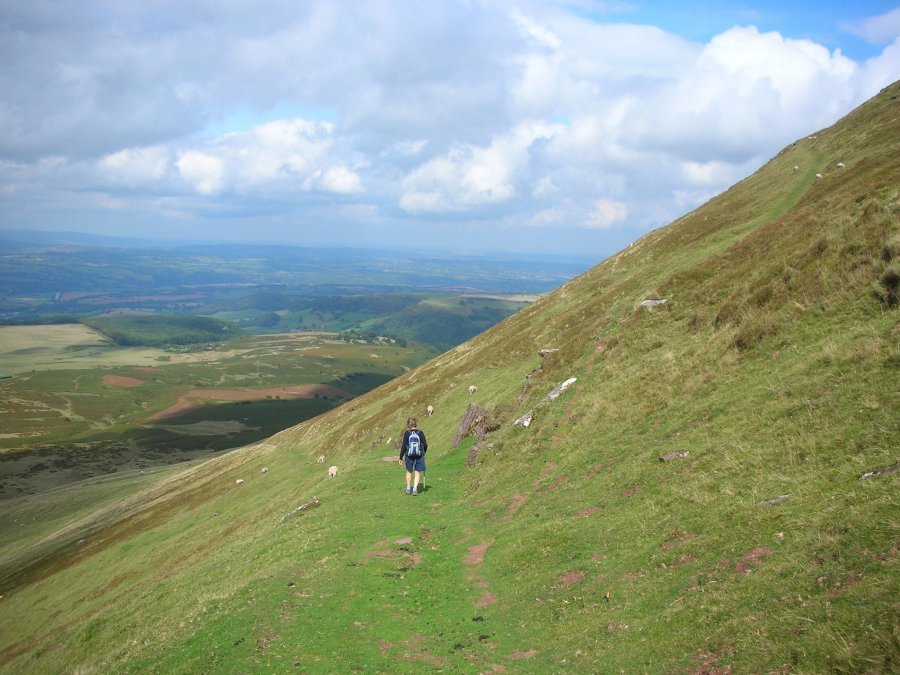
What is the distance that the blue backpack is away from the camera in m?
32.3

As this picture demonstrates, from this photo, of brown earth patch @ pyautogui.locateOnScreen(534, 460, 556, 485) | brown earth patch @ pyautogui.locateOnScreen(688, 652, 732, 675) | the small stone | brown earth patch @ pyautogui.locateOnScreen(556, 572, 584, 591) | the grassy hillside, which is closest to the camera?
brown earth patch @ pyautogui.locateOnScreen(688, 652, 732, 675)

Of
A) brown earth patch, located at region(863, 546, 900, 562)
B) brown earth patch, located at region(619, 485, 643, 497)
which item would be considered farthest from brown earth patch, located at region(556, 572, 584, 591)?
brown earth patch, located at region(863, 546, 900, 562)

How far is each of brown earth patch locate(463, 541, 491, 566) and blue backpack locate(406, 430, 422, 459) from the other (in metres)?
8.49

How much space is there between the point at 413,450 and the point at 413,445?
35 centimetres

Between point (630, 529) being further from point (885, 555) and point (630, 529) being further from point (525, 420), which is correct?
point (525, 420)

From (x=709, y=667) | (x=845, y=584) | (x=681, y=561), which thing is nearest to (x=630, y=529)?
(x=681, y=561)

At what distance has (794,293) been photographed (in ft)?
96.8

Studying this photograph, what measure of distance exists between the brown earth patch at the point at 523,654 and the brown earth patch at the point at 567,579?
9.99 ft

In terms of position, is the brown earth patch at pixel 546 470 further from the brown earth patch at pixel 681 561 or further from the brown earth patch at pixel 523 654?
the brown earth patch at pixel 523 654

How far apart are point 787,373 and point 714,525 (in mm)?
9697

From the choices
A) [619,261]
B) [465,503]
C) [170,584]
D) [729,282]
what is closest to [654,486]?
[465,503]

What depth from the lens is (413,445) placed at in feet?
106

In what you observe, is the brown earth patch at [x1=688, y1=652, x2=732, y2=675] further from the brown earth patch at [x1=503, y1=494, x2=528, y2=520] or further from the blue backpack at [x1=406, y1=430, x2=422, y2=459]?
the blue backpack at [x1=406, y1=430, x2=422, y2=459]

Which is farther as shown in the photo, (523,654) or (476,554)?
(476,554)
